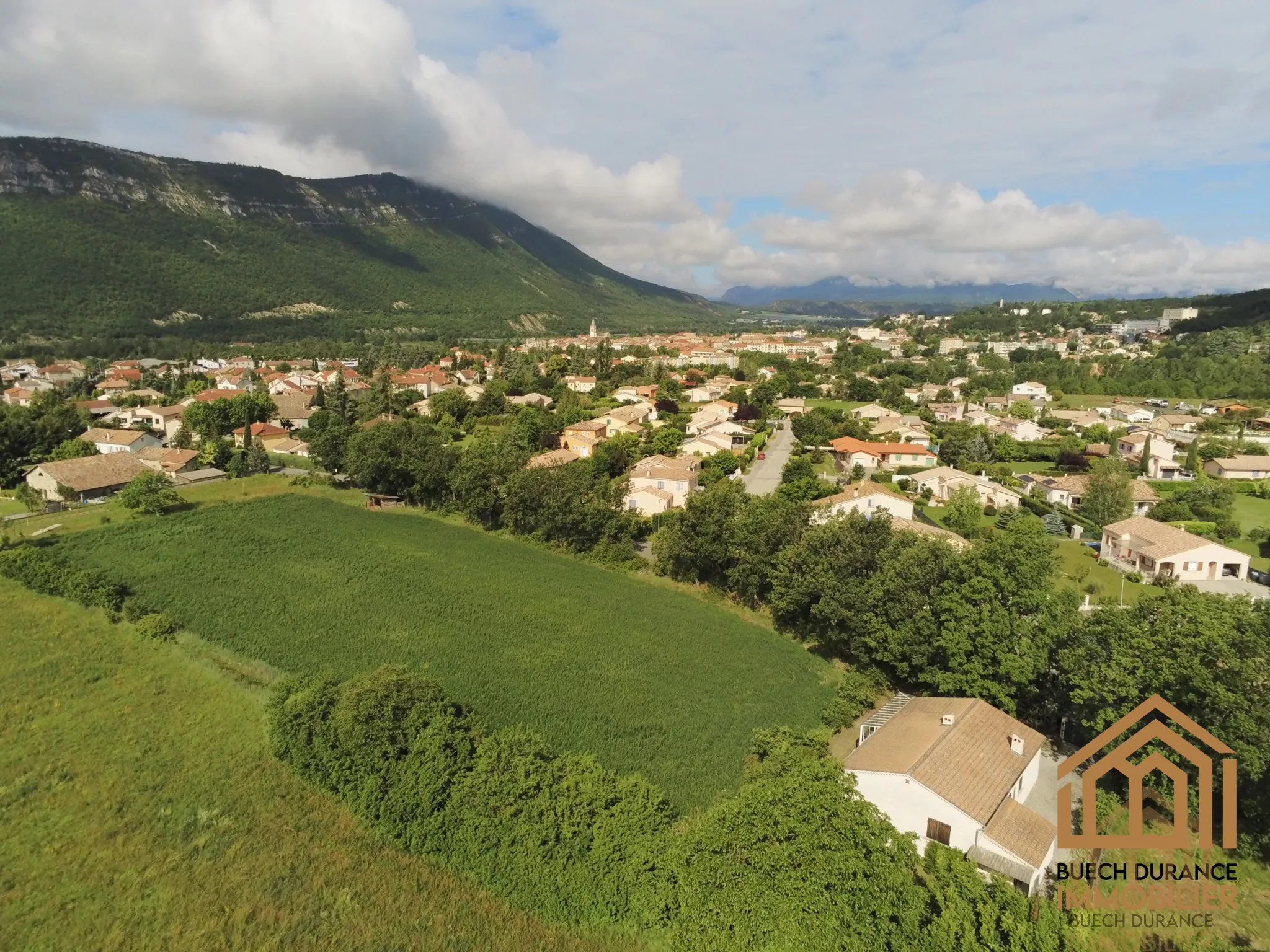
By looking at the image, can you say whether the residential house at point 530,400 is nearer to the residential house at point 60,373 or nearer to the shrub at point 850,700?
the shrub at point 850,700

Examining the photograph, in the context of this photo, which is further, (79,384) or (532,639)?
(79,384)

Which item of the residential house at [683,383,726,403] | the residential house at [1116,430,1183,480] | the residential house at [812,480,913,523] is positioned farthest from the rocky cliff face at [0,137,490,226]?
the residential house at [1116,430,1183,480]

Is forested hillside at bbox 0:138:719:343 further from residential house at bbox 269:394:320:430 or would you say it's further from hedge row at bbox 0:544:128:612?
hedge row at bbox 0:544:128:612

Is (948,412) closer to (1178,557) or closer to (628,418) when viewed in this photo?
(628,418)

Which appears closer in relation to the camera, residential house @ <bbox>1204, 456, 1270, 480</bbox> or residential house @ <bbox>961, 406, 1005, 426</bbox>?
residential house @ <bbox>1204, 456, 1270, 480</bbox>

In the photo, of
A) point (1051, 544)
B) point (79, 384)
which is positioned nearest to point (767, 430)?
point (1051, 544)

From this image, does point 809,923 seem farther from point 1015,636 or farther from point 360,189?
point 360,189
